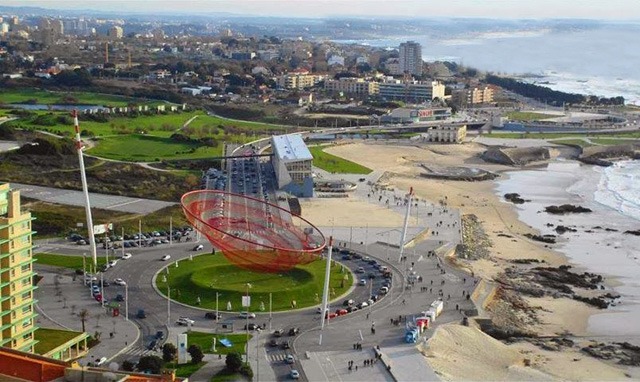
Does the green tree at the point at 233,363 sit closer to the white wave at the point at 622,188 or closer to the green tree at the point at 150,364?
the green tree at the point at 150,364

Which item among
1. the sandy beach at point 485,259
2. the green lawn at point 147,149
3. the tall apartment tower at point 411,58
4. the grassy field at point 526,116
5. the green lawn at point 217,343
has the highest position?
the tall apartment tower at point 411,58

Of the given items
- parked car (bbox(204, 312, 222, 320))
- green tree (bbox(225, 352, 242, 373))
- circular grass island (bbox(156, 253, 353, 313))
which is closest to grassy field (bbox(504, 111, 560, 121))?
circular grass island (bbox(156, 253, 353, 313))

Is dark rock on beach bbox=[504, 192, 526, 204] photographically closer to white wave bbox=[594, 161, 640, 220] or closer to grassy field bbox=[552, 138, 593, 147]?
white wave bbox=[594, 161, 640, 220]

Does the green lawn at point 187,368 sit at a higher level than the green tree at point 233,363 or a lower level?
lower

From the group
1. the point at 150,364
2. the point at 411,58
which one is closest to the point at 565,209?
the point at 150,364

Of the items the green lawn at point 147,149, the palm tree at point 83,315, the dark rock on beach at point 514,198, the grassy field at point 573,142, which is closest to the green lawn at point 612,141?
the grassy field at point 573,142

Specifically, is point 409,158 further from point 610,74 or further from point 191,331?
point 610,74
